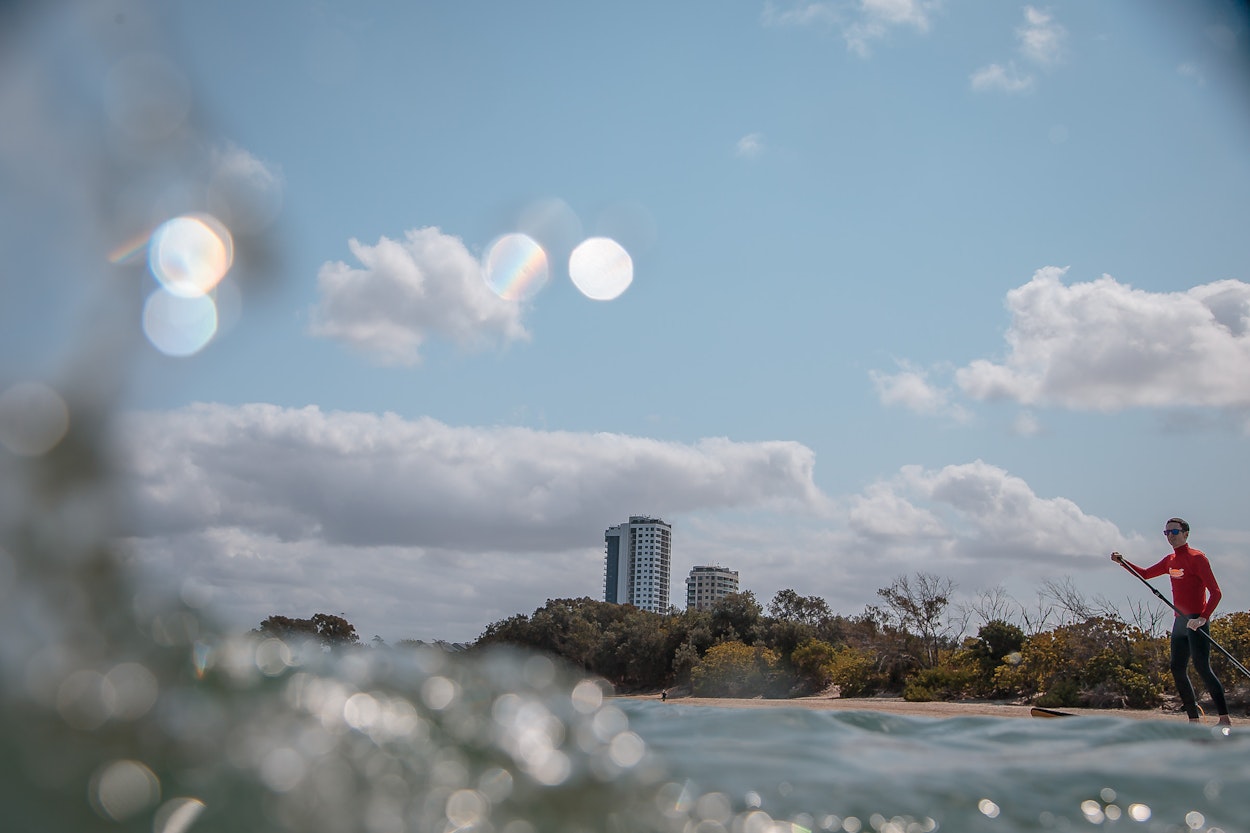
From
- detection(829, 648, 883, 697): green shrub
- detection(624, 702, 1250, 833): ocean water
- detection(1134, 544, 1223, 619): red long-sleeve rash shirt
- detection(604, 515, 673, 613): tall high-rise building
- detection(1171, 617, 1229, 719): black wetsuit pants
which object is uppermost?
detection(604, 515, 673, 613): tall high-rise building

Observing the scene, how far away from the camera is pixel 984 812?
3.00m

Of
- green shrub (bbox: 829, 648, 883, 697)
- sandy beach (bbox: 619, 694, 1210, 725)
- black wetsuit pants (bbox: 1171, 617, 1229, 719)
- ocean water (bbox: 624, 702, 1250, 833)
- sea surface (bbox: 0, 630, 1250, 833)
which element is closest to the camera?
sea surface (bbox: 0, 630, 1250, 833)

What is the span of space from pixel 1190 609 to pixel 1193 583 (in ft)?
0.75

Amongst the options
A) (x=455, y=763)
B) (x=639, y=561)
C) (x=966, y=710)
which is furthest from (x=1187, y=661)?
(x=639, y=561)

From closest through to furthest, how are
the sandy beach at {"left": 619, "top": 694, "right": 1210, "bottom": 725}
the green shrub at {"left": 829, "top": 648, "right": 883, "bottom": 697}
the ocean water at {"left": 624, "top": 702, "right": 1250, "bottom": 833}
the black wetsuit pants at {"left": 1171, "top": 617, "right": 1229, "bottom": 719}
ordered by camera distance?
the ocean water at {"left": 624, "top": 702, "right": 1250, "bottom": 833}
the black wetsuit pants at {"left": 1171, "top": 617, "right": 1229, "bottom": 719}
the sandy beach at {"left": 619, "top": 694, "right": 1210, "bottom": 725}
the green shrub at {"left": 829, "top": 648, "right": 883, "bottom": 697}

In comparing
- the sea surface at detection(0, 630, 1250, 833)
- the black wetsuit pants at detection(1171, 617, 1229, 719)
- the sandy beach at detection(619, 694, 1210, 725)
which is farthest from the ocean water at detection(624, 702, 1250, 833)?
the sandy beach at detection(619, 694, 1210, 725)

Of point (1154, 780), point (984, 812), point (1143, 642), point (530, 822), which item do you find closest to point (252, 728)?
point (530, 822)

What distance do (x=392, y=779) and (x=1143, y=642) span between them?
633 inches

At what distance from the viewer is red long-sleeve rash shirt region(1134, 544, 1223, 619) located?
7836 millimetres

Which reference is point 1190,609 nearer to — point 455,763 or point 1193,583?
point 1193,583

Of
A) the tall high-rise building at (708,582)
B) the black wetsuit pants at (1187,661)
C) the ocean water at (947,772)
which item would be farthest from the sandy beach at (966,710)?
the tall high-rise building at (708,582)

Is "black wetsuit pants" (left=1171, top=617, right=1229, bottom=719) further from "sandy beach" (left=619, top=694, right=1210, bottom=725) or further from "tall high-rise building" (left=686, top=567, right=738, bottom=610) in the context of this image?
"tall high-rise building" (left=686, top=567, right=738, bottom=610)

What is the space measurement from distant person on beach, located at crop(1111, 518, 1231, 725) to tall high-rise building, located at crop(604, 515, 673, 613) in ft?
315

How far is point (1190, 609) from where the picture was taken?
7961 millimetres
